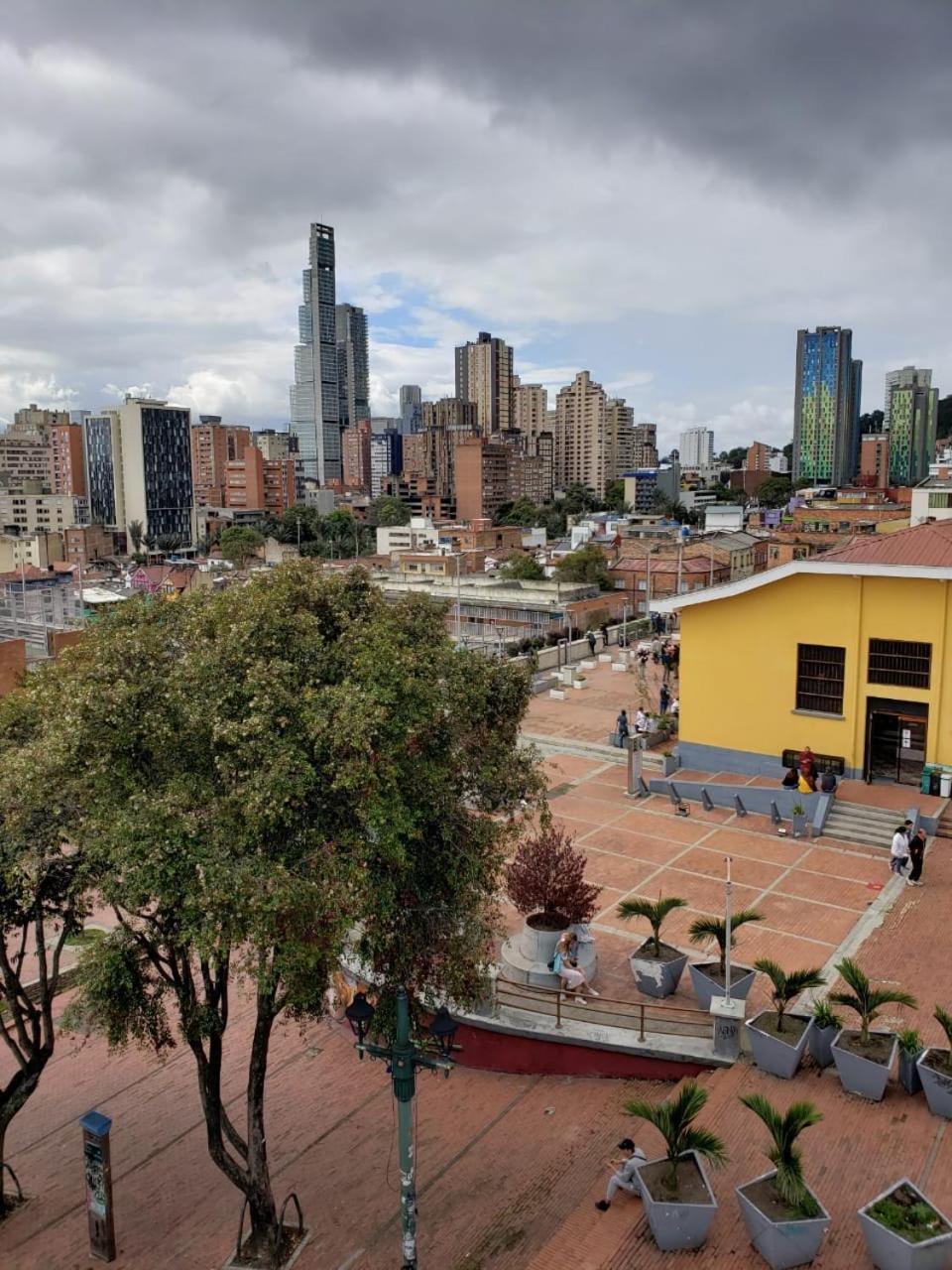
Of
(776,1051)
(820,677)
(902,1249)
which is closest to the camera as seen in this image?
(902,1249)

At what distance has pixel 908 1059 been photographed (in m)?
11.1

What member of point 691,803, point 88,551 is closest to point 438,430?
point 88,551

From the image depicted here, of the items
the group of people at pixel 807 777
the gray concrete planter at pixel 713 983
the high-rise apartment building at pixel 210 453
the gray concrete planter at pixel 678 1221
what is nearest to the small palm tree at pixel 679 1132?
the gray concrete planter at pixel 678 1221

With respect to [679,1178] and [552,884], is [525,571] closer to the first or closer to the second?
[552,884]

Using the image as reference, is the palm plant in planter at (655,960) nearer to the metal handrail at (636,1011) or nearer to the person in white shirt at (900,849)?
the metal handrail at (636,1011)

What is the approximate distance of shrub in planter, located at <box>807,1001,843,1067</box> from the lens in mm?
11805

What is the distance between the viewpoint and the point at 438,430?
624 ft

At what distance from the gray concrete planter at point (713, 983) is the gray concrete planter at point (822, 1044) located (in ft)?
A: 3.72

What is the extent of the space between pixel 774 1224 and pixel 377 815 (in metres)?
5.05

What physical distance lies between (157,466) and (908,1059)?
521ft

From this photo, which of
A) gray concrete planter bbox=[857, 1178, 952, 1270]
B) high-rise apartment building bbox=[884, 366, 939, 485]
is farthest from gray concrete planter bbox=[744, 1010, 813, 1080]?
high-rise apartment building bbox=[884, 366, 939, 485]

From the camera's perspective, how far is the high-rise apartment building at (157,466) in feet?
505

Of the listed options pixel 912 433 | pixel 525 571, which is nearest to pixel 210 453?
pixel 525 571

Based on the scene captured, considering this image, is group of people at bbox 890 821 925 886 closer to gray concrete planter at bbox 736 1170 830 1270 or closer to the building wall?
the building wall
